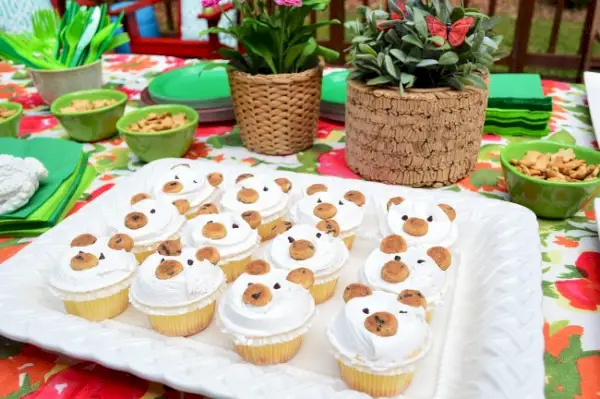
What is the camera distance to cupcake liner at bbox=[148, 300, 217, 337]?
752 millimetres

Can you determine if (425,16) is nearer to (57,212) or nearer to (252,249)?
(252,249)

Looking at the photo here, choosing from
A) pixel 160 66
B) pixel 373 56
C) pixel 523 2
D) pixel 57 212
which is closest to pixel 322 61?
pixel 373 56

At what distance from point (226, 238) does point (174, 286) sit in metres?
0.15

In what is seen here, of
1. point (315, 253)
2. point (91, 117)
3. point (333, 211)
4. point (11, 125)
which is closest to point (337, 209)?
point (333, 211)

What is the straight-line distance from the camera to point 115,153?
1.34 m

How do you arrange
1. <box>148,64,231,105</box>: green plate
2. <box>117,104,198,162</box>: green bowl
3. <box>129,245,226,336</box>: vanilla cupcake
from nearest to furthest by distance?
<box>129,245,226,336</box>: vanilla cupcake, <box>117,104,198,162</box>: green bowl, <box>148,64,231,105</box>: green plate

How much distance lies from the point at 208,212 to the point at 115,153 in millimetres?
499

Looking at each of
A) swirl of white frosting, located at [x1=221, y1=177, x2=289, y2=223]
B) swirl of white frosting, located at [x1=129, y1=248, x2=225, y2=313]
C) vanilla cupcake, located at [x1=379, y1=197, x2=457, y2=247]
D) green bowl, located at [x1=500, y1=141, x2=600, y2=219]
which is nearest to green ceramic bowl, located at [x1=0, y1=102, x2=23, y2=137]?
swirl of white frosting, located at [x1=221, y1=177, x2=289, y2=223]

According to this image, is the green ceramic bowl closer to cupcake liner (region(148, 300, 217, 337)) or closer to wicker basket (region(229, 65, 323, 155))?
wicker basket (region(229, 65, 323, 155))

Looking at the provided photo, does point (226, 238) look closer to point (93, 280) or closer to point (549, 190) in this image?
point (93, 280)

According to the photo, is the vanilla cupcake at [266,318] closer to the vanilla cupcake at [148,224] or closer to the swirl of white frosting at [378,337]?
the swirl of white frosting at [378,337]

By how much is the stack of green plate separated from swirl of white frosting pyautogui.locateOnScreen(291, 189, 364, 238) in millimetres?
474

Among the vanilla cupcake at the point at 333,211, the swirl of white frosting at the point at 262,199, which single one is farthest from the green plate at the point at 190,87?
the vanilla cupcake at the point at 333,211

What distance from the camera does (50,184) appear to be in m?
1.09
